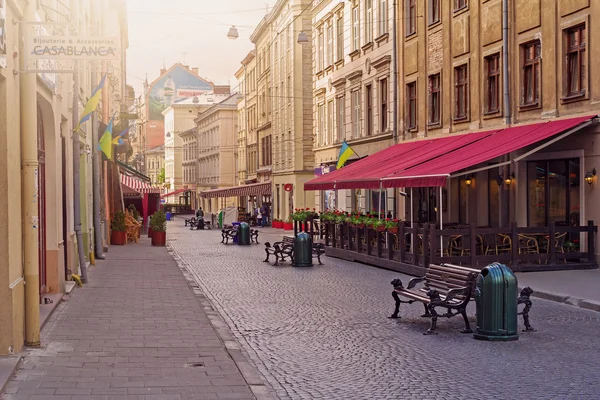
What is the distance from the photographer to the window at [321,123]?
42.4 metres

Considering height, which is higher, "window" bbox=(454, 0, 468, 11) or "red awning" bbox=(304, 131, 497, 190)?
"window" bbox=(454, 0, 468, 11)

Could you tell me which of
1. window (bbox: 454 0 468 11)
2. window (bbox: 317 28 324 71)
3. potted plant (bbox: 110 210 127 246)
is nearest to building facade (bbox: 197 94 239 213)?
window (bbox: 317 28 324 71)

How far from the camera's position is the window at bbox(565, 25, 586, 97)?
19594mm

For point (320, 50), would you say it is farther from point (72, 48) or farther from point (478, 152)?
point (72, 48)

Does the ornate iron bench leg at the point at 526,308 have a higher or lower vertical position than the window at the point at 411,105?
lower

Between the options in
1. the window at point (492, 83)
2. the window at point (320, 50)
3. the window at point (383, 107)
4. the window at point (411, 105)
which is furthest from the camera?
the window at point (320, 50)

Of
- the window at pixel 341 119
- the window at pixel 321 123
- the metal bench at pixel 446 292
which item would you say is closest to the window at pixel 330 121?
the window at pixel 321 123

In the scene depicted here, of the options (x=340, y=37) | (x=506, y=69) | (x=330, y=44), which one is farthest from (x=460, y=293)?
(x=330, y=44)

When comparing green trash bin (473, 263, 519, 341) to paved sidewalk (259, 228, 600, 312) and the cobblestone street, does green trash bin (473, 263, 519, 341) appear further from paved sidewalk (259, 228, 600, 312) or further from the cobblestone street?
paved sidewalk (259, 228, 600, 312)

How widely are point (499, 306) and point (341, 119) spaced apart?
1143 inches

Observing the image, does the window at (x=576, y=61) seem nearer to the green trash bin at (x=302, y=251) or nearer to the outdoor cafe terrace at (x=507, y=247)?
the outdoor cafe terrace at (x=507, y=247)

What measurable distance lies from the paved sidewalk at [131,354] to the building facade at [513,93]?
368 inches

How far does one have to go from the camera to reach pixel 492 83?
24016mm

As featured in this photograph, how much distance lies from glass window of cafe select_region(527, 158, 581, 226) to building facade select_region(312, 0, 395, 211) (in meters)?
10.4
